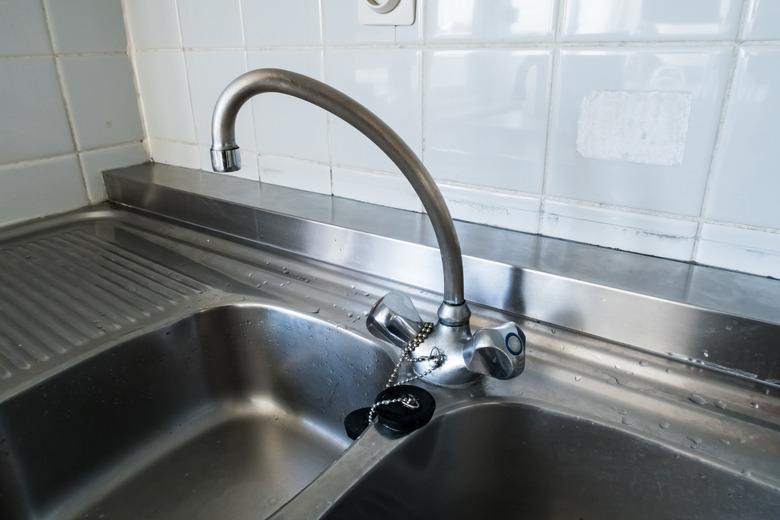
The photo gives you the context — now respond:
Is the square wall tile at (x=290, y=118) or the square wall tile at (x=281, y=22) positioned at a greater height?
the square wall tile at (x=281, y=22)

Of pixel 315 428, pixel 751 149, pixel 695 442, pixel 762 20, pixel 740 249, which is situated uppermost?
pixel 762 20

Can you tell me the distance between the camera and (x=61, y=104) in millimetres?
918

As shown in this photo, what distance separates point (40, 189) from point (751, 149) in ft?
3.39

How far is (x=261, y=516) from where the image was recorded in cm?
58

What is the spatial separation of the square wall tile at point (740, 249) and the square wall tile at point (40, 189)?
3.26 feet

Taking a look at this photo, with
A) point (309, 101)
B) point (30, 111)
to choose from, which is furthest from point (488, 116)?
point (30, 111)

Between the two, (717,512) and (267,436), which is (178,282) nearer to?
(267,436)

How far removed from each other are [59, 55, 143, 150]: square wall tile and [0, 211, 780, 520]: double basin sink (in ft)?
0.88

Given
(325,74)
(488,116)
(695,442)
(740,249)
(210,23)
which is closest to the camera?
(695,442)

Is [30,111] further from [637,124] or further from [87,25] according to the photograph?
[637,124]

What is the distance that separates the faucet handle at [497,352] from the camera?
1.51 feet

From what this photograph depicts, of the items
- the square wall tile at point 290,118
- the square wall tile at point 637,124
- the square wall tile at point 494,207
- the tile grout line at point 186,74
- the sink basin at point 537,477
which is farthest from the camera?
the tile grout line at point 186,74

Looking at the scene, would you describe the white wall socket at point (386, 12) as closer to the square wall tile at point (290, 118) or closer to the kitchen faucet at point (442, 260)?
the square wall tile at point (290, 118)

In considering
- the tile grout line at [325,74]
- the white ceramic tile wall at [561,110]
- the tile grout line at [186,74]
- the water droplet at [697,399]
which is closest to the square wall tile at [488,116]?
the white ceramic tile wall at [561,110]
